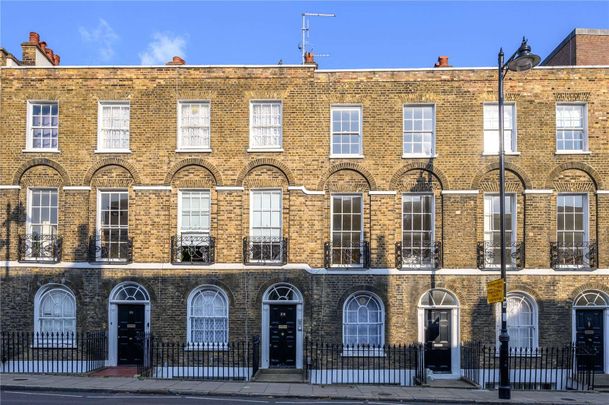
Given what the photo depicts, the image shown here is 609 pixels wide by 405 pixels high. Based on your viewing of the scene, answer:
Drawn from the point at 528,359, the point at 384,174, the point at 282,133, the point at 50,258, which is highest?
the point at 282,133

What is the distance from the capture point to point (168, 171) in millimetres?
21672

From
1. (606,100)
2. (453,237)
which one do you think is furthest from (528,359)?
(606,100)

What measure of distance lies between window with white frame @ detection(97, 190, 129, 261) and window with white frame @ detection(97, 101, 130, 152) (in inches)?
64.0

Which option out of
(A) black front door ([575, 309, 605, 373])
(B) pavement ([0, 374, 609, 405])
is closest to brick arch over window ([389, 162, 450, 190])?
(A) black front door ([575, 309, 605, 373])

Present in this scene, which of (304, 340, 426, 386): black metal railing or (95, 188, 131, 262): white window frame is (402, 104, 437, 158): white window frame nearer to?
(304, 340, 426, 386): black metal railing

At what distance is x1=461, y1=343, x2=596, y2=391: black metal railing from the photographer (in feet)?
66.5

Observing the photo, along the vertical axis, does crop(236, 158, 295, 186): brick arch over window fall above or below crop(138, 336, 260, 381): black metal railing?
above

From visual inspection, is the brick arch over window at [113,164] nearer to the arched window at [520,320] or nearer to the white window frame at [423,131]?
the white window frame at [423,131]

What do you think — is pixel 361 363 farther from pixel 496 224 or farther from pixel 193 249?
pixel 193 249

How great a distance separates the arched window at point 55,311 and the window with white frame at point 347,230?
30.2 ft

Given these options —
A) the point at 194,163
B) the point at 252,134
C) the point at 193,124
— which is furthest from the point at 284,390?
the point at 193,124

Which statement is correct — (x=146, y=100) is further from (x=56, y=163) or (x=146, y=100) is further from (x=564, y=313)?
(x=564, y=313)

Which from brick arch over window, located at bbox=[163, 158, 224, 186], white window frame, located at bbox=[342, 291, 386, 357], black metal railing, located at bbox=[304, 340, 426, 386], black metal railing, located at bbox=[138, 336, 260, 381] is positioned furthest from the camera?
brick arch over window, located at bbox=[163, 158, 224, 186]

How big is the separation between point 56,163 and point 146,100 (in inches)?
150
